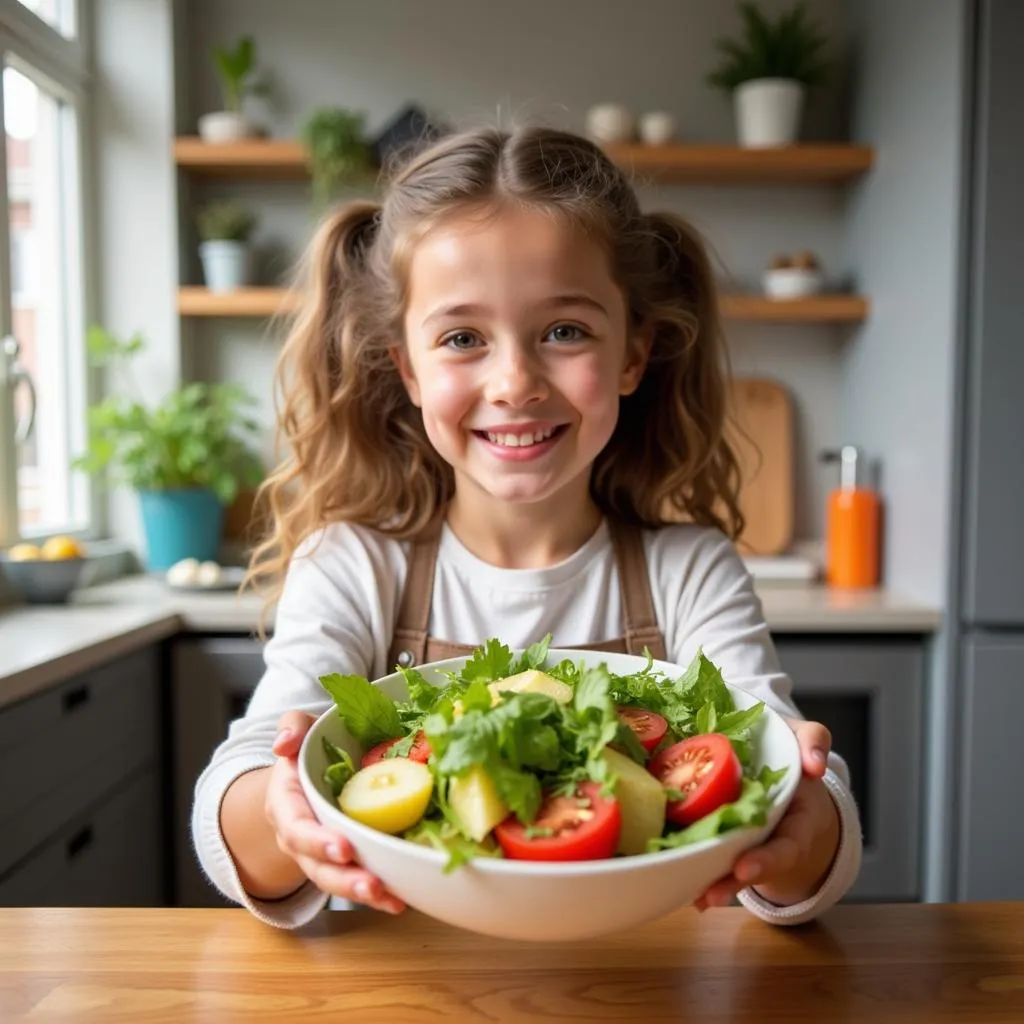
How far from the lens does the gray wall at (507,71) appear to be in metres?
2.44

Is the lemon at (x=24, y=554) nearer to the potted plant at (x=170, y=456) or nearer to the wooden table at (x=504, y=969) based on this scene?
the potted plant at (x=170, y=456)

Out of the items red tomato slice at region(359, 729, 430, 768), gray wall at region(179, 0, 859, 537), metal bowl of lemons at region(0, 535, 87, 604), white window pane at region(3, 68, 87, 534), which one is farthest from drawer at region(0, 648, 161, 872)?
gray wall at region(179, 0, 859, 537)

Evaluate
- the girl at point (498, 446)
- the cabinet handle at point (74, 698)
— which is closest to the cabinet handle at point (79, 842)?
the cabinet handle at point (74, 698)

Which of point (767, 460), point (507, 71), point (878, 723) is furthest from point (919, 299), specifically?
point (507, 71)

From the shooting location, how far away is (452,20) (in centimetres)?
244

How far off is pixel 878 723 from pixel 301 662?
4.06 feet

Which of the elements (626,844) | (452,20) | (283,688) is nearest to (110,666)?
(283,688)

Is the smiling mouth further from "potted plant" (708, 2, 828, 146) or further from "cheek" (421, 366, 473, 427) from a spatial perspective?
"potted plant" (708, 2, 828, 146)

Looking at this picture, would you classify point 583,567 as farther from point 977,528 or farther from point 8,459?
point 8,459

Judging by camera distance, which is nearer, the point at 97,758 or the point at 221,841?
the point at 221,841

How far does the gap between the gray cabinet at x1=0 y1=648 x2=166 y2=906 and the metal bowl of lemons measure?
191 millimetres

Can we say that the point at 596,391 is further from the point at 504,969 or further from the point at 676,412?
the point at 504,969

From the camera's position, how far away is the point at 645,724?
63 cm

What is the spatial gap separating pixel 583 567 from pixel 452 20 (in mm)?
1719
